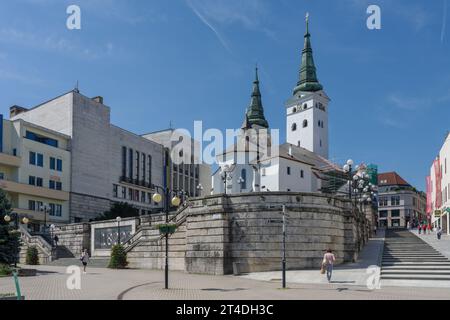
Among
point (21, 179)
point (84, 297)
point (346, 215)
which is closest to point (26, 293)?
point (84, 297)

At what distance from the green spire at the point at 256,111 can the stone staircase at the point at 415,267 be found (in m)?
84.1

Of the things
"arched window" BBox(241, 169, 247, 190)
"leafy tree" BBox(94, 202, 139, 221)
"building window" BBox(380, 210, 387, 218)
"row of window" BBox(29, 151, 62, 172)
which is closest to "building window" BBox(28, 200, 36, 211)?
"row of window" BBox(29, 151, 62, 172)

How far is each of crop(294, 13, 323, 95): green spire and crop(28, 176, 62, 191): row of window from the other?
232 feet

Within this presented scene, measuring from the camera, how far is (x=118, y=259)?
3431 cm

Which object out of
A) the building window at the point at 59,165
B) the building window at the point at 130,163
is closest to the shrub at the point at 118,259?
the building window at the point at 59,165

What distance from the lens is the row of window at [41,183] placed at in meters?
58.7

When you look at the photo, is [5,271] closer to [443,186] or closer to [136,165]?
[443,186]

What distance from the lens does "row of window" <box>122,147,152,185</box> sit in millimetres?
76750

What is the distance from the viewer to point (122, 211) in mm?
68500

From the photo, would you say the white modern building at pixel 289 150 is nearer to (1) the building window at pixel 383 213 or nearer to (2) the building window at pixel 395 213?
(1) the building window at pixel 383 213

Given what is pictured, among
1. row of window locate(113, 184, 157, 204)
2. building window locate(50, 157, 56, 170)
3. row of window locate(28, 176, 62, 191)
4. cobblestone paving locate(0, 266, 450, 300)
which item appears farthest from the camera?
row of window locate(113, 184, 157, 204)

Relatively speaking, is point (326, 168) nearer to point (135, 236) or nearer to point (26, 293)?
point (135, 236)

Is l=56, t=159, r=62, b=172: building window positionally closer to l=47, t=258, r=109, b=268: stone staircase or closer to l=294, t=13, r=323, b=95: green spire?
l=47, t=258, r=109, b=268: stone staircase

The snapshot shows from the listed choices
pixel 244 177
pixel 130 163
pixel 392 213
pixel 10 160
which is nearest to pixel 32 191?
pixel 10 160
